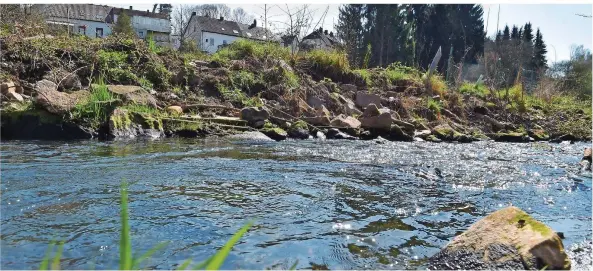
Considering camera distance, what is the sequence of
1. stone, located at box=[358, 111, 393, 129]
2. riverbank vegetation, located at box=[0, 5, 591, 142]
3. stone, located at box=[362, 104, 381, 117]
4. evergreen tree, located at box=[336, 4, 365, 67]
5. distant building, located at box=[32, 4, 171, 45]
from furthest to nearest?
distant building, located at box=[32, 4, 171, 45] < evergreen tree, located at box=[336, 4, 365, 67] < stone, located at box=[362, 104, 381, 117] < stone, located at box=[358, 111, 393, 129] < riverbank vegetation, located at box=[0, 5, 591, 142]

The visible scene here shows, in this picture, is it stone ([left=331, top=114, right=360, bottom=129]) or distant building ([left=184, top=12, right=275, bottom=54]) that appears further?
distant building ([left=184, top=12, right=275, bottom=54])

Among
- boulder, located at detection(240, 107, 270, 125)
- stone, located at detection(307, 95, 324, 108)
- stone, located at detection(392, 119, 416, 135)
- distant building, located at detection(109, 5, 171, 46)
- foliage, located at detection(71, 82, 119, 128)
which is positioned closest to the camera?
foliage, located at detection(71, 82, 119, 128)

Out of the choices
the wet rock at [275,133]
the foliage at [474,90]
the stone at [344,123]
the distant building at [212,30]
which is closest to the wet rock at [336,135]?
the stone at [344,123]

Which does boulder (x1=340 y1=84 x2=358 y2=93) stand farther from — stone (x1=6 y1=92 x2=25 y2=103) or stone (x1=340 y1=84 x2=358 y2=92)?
stone (x1=6 y1=92 x2=25 y2=103)

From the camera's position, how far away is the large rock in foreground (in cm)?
253

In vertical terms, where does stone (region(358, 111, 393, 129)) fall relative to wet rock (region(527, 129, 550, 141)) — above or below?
above

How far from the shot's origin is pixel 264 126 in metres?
10.7

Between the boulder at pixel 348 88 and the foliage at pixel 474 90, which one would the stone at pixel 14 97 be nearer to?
the boulder at pixel 348 88

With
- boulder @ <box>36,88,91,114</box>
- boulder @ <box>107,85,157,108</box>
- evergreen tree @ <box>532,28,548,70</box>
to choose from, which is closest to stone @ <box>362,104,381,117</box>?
boulder @ <box>107,85,157,108</box>

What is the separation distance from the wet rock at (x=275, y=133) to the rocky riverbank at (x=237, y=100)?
2cm

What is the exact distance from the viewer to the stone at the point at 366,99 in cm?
1455

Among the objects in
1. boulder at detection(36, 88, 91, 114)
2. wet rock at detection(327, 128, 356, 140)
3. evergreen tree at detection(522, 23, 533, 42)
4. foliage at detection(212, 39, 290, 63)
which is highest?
evergreen tree at detection(522, 23, 533, 42)

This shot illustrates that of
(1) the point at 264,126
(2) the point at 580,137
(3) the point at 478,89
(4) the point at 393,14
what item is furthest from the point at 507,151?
(4) the point at 393,14

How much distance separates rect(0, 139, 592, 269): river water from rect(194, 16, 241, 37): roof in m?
48.5
